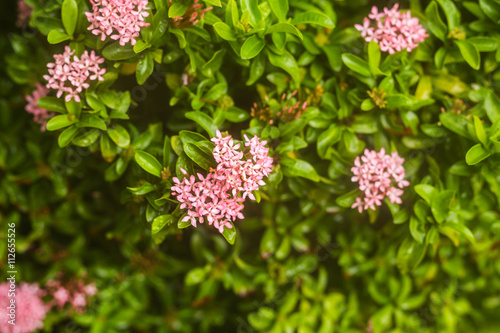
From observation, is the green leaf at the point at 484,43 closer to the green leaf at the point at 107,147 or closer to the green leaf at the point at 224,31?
the green leaf at the point at 224,31

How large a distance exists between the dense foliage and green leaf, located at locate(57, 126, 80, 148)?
23 millimetres

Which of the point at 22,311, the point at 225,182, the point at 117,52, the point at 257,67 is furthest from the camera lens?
the point at 22,311

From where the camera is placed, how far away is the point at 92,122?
1308 mm

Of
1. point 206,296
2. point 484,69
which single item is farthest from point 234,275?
point 484,69

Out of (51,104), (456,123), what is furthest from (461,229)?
(51,104)

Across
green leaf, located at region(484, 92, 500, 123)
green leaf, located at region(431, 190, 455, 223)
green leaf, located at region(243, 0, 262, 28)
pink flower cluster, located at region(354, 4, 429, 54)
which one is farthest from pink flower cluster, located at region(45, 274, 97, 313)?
green leaf, located at region(484, 92, 500, 123)

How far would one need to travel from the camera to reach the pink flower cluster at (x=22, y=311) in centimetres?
171

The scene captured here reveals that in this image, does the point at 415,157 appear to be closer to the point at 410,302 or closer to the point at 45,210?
the point at 410,302

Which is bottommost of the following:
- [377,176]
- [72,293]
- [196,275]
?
[72,293]

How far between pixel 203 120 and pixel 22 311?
119 cm

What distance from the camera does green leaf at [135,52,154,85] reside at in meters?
1.30

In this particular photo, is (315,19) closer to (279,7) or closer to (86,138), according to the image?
(279,7)

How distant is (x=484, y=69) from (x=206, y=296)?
145 centimetres

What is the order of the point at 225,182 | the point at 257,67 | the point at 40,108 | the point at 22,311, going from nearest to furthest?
the point at 225,182 → the point at 257,67 → the point at 40,108 → the point at 22,311
